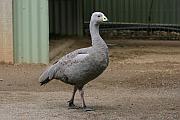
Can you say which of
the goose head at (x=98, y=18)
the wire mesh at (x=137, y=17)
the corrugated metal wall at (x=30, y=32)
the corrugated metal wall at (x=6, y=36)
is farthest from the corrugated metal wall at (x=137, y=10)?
the goose head at (x=98, y=18)

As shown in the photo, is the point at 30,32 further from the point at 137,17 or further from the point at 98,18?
the point at 137,17

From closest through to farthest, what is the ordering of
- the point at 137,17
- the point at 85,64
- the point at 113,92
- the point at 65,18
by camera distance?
1. the point at 85,64
2. the point at 113,92
3. the point at 65,18
4. the point at 137,17

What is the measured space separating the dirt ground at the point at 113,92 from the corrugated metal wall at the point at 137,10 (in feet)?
20.5

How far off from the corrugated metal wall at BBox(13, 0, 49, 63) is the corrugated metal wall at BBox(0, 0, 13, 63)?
0.13 m

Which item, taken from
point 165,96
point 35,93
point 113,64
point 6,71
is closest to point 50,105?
point 35,93

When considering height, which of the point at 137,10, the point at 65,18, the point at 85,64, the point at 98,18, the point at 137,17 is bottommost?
the point at 137,17

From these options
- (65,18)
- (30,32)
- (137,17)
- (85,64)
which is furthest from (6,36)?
(137,17)

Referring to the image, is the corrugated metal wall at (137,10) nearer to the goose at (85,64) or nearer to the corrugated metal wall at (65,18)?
the corrugated metal wall at (65,18)

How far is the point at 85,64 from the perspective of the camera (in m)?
8.32

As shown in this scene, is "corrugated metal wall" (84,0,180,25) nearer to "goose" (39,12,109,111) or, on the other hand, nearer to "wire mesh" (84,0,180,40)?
"wire mesh" (84,0,180,40)

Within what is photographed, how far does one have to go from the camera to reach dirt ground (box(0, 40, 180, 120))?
8180mm

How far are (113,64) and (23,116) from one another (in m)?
6.81

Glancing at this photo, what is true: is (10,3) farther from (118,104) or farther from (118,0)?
(118,0)

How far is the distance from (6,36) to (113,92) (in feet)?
16.0
